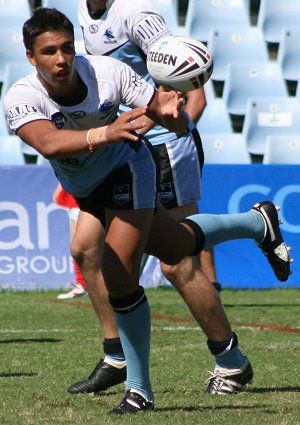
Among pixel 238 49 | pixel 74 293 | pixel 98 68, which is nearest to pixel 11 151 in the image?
pixel 74 293

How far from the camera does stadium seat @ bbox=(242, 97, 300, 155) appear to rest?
12.4 m

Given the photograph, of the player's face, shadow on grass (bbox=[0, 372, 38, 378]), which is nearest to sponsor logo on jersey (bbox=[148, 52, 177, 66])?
the player's face

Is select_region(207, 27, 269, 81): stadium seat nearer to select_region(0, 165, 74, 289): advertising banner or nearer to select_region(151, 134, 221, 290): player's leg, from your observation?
select_region(0, 165, 74, 289): advertising banner

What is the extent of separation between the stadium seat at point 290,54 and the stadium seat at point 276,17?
23cm

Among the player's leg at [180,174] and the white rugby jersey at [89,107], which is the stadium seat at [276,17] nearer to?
the player's leg at [180,174]

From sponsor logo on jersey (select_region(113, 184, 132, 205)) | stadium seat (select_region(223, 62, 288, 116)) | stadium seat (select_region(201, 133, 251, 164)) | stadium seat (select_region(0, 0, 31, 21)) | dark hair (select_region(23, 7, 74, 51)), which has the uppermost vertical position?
dark hair (select_region(23, 7, 74, 51))

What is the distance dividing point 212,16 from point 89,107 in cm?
978

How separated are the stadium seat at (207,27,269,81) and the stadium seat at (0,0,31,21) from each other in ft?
8.31

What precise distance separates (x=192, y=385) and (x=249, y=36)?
9218 millimetres

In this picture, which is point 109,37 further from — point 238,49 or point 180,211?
point 238,49

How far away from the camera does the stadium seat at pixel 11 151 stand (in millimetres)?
12012

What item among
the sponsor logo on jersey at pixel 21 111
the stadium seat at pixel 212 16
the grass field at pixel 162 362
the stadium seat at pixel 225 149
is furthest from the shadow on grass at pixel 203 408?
the stadium seat at pixel 212 16

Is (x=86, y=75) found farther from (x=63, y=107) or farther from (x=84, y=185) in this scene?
(x=84, y=185)

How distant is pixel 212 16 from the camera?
44.6 ft
